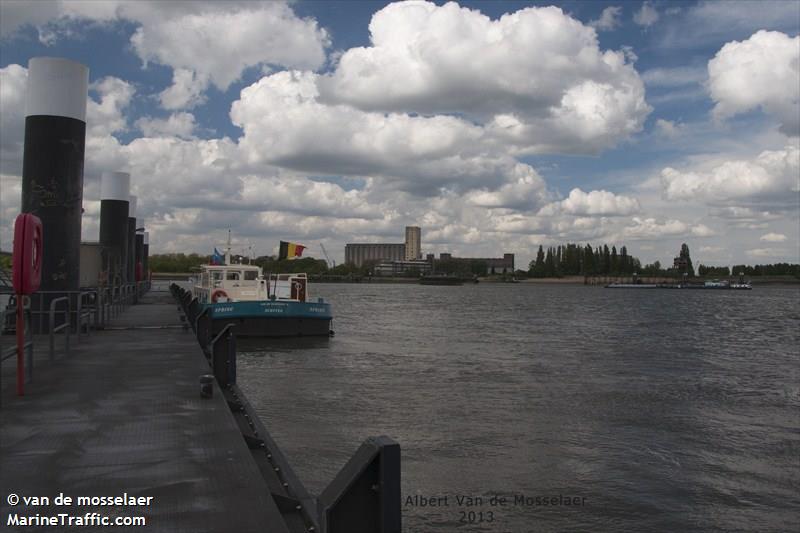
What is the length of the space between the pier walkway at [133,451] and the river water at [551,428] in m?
3.03

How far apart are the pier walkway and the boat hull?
60.6 ft

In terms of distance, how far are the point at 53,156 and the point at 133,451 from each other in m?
11.6

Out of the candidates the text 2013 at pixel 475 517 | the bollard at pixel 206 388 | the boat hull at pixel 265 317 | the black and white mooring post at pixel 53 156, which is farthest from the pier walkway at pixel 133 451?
the boat hull at pixel 265 317

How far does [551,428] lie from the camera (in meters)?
14.6

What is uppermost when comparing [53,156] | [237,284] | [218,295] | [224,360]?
[53,156]

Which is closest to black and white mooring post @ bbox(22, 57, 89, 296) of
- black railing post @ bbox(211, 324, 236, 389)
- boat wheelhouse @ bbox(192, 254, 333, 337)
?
black railing post @ bbox(211, 324, 236, 389)

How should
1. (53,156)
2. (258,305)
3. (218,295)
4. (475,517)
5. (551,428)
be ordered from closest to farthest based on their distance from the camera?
(475,517)
(551,428)
(53,156)
(258,305)
(218,295)

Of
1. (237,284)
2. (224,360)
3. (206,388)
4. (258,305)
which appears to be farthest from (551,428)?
(237,284)

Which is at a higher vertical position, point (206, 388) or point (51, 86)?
point (51, 86)

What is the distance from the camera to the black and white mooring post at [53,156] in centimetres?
1573

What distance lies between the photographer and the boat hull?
3002 cm

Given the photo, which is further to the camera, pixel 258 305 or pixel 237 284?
pixel 237 284

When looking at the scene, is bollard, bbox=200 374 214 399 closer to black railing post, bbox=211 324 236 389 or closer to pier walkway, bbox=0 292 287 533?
pier walkway, bbox=0 292 287 533

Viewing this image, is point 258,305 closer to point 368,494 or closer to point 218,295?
point 218,295
